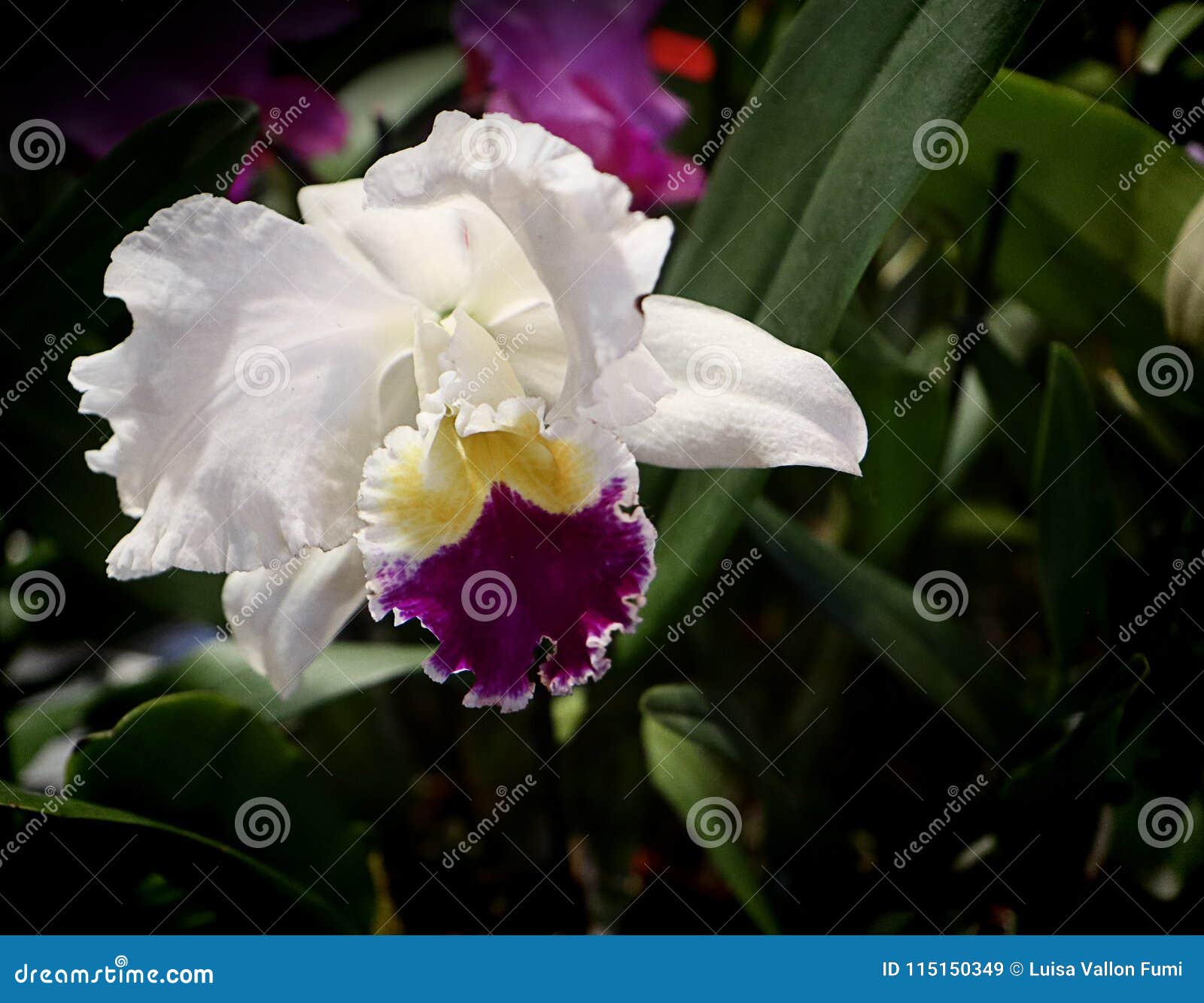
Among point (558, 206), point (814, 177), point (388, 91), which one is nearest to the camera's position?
point (558, 206)

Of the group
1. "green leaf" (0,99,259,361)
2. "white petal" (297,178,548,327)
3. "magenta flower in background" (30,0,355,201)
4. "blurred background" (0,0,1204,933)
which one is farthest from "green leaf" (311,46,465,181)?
"white petal" (297,178,548,327)

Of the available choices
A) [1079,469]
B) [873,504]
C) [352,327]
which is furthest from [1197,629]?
[352,327]

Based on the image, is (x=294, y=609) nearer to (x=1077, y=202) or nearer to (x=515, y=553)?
(x=515, y=553)

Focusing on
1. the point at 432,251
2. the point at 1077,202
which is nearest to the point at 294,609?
the point at 432,251

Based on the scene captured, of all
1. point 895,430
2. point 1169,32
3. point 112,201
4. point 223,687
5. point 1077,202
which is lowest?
point 223,687

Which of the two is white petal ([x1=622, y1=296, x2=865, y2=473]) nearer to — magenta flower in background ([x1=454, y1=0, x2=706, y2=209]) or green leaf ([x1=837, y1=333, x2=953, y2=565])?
green leaf ([x1=837, y1=333, x2=953, y2=565])
